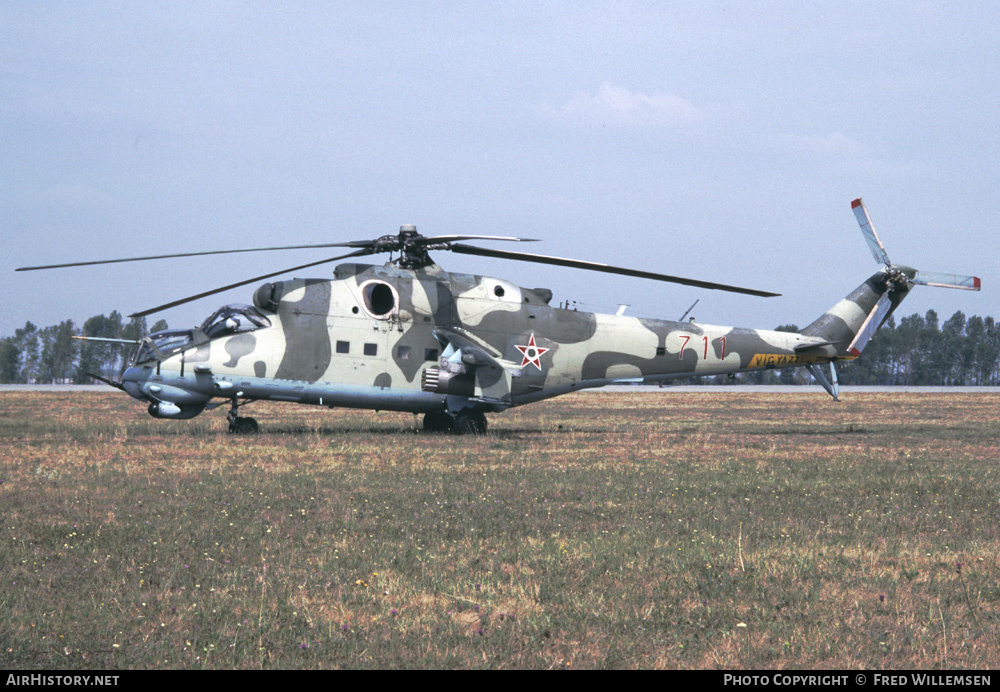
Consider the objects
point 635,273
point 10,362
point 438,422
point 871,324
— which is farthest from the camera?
point 10,362

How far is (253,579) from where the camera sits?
8.45 meters

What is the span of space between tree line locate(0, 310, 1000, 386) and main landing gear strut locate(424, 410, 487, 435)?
11963cm

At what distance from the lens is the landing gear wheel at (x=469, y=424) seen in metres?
25.2

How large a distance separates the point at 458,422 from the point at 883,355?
15442 cm

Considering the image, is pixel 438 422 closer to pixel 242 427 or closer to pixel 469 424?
pixel 469 424

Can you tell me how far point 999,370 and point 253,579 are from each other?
7230 inches

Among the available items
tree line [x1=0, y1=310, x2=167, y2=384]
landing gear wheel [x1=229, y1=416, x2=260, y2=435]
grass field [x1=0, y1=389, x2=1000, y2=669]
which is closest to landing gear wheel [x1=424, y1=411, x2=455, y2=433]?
landing gear wheel [x1=229, y1=416, x2=260, y2=435]

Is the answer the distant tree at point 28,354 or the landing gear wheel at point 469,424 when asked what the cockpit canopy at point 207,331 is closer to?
the landing gear wheel at point 469,424

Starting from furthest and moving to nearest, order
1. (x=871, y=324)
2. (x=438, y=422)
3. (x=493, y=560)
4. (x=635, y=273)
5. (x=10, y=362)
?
(x=10, y=362) < (x=871, y=324) < (x=438, y=422) < (x=635, y=273) < (x=493, y=560)

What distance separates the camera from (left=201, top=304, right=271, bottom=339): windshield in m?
23.2

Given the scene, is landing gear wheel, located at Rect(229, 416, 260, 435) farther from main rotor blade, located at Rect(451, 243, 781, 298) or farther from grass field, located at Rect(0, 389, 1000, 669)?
main rotor blade, located at Rect(451, 243, 781, 298)

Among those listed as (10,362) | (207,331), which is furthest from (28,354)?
(207,331)

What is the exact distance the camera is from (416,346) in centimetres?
2450

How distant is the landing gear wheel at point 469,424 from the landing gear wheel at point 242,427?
535cm
